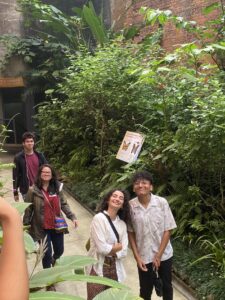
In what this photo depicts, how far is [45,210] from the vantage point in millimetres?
4148

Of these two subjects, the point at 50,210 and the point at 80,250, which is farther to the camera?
the point at 80,250

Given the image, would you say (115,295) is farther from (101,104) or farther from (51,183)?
(101,104)

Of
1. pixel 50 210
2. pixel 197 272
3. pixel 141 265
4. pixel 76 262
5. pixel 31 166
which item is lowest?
pixel 197 272

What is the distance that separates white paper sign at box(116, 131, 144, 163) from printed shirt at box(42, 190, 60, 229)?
7.41 ft

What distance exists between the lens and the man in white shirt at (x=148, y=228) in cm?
333

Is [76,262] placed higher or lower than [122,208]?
higher

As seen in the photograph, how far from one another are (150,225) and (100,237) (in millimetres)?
522

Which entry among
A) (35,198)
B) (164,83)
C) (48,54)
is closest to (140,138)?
(164,83)

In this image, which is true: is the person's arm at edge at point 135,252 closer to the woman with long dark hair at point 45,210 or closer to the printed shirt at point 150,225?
the printed shirt at point 150,225

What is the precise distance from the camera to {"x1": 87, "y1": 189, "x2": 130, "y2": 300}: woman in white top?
119 inches

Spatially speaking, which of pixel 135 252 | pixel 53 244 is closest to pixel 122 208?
pixel 135 252

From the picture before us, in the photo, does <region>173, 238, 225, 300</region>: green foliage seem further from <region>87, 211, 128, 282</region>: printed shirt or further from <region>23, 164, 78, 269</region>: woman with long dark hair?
<region>23, 164, 78, 269</region>: woman with long dark hair

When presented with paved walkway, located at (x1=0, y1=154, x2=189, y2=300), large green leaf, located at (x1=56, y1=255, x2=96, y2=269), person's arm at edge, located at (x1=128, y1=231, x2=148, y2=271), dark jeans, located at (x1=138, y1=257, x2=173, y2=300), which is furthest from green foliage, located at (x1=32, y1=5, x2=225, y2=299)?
large green leaf, located at (x1=56, y1=255, x2=96, y2=269)

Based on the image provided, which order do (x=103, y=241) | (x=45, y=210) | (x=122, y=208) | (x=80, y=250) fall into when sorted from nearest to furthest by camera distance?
(x=103, y=241) → (x=122, y=208) → (x=45, y=210) → (x=80, y=250)
